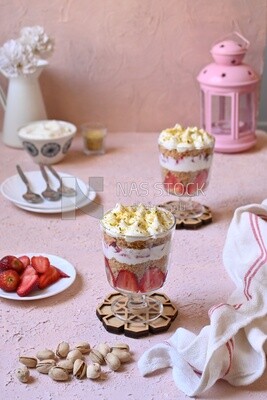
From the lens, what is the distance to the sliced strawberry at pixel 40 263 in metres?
1.08

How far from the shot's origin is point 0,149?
5.63 feet

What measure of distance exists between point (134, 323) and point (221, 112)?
93cm

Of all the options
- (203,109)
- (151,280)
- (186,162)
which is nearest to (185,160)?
(186,162)

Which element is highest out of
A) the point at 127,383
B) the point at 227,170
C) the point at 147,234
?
the point at 147,234

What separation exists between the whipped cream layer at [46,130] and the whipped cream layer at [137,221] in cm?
61

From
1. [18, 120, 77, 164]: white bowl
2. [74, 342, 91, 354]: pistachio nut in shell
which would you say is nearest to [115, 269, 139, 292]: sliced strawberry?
[74, 342, 91, 354]: pistachio nut in shell

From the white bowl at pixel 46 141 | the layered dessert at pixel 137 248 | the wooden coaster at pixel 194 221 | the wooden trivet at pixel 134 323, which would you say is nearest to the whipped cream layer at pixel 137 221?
the layered dessert at pixel 137 248

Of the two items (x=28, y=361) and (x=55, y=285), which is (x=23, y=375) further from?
(x=55, y=285)

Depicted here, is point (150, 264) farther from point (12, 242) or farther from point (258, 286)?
point (12, 242)

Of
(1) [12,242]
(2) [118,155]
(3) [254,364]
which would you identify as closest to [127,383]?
(3) [254,364]

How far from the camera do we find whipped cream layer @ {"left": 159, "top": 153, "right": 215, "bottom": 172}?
130cm

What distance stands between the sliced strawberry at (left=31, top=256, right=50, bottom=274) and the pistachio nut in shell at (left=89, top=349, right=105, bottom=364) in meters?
0.20

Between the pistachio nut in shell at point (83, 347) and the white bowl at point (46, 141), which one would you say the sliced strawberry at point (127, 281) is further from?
the white bowl at point (46, 141)

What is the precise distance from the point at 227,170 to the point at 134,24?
438mm
